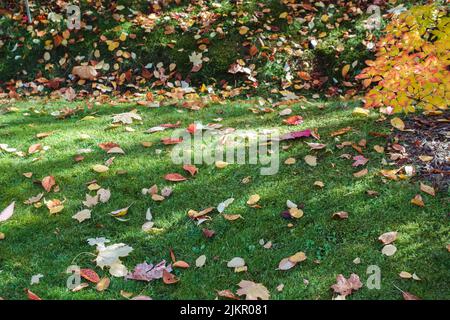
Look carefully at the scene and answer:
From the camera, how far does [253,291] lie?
120 inches

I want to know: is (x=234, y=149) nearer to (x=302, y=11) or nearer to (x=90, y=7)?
(x=302, y=11)

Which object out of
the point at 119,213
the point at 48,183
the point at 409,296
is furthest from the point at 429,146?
the point at 48,183

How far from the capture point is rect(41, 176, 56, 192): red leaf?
4.09 m

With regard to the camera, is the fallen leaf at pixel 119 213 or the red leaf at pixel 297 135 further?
the red leaf at pixel 297 135

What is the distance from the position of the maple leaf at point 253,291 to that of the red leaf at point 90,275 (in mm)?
938

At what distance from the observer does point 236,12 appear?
22.9ft

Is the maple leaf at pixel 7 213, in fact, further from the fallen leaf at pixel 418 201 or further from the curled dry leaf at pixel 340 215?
the fallen leaf at pixel 418 201

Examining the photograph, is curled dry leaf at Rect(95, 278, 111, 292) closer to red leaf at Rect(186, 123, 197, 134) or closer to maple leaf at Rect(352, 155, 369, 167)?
red leaf at Rect(186, 123, 197, 134)

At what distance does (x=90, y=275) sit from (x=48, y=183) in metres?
1.24

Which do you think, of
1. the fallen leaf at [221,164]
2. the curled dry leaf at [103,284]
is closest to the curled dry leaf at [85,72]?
the fallen leaf at [221,164]

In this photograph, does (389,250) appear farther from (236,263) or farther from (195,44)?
(195,44)

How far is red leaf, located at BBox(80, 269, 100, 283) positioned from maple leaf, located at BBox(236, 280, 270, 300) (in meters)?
0.94

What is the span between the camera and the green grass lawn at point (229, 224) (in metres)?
3.13
